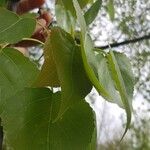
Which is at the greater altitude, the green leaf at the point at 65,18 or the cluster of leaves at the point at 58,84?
the green leaf at the point at 65,18

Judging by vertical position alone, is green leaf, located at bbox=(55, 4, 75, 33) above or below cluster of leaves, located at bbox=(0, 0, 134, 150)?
above

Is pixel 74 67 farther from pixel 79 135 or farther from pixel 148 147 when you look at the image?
pixel 148 147

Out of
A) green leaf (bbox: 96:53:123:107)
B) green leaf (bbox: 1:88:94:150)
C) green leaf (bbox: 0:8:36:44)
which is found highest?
green leaf (bbox: 0:8:36:44)

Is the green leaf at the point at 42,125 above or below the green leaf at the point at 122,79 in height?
below

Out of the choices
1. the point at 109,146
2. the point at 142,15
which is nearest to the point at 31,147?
the point at 142,15

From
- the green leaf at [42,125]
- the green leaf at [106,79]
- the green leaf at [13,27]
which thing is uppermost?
the green leaf at [13,27]
